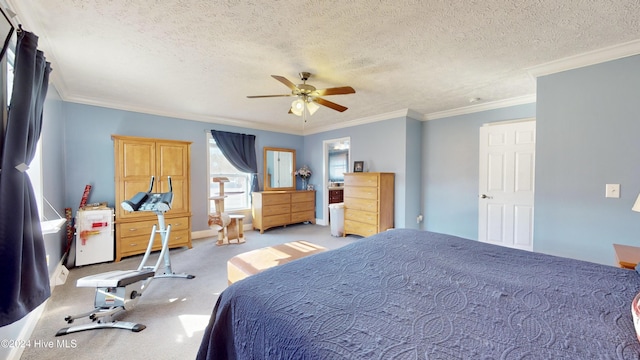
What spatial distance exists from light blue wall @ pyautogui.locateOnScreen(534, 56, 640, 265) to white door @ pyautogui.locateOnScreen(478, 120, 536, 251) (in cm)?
89

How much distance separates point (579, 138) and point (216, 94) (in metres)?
4.20

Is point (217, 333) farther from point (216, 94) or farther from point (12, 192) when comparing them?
point (216, 94)

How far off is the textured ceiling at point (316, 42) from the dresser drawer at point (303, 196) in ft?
9.28

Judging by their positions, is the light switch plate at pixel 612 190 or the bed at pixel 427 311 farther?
the light switch plate at pixel 612 190

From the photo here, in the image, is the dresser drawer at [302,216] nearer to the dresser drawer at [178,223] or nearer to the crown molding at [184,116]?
the crown molding at [184,116]

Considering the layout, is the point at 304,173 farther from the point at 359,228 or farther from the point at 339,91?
the point at 339,91

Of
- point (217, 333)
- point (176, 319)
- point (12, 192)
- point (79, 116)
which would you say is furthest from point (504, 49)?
point (79, 116)

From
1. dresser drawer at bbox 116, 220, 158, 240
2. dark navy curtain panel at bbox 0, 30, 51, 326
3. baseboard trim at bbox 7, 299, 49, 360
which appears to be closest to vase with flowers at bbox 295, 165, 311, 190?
dresser drawer at bbox 116, 220, 158, 240

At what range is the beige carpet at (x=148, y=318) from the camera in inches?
69.1

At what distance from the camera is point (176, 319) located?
2.14m

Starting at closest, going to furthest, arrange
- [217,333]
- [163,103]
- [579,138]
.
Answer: [217,333] < [579,138] < [163,103]

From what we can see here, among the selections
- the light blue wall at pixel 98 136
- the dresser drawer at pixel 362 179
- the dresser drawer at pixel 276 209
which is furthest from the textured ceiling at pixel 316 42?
the dresser drawer at pixel 276 209

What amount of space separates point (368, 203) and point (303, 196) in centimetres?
185

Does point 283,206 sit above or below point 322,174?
below
